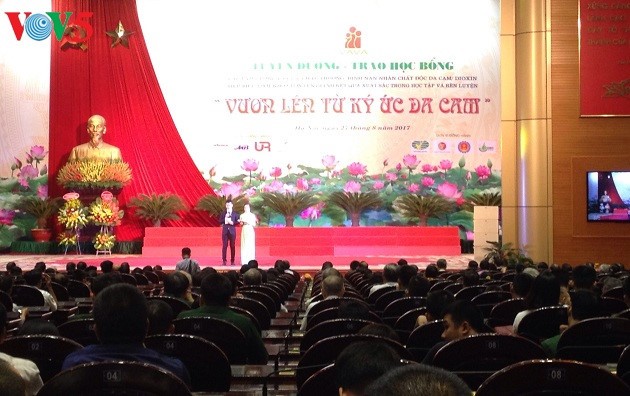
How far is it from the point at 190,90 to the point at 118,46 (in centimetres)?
185

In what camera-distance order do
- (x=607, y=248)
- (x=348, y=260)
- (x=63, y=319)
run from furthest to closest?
(x=348, y=260) < (x=607, y=248) < (x=63, y=319)

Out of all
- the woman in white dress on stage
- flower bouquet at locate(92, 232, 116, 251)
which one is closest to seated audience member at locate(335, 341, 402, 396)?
the woman in white dress on stage

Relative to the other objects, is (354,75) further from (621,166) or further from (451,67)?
(621,166)

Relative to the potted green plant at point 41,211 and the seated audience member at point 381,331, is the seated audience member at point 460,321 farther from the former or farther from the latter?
the potted green plant at point 41,211

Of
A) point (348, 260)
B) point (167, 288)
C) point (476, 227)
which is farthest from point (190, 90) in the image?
point (167, 288)

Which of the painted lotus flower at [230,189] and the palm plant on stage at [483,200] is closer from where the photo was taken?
the palm plant on stage at [483,200]

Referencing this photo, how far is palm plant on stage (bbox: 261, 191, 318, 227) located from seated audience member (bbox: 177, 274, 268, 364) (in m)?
14.3

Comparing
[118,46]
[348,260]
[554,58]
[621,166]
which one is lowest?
[348,260]

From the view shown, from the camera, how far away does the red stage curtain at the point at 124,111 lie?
19609 millimetres

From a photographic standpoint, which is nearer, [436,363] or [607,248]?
[436,363]

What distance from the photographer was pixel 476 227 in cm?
1545

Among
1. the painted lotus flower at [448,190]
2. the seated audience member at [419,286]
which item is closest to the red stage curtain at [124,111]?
the painted lotus flower at [448,190]

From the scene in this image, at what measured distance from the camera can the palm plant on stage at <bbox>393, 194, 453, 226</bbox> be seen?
62.5ft

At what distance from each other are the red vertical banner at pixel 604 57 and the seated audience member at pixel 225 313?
11.2 meters
